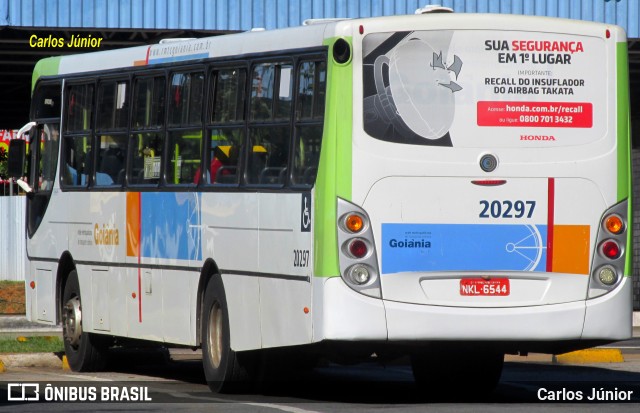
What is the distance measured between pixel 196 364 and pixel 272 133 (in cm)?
563

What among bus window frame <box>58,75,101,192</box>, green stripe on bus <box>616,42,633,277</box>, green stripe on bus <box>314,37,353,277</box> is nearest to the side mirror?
bus window frame <box>58,75,101,192</box>

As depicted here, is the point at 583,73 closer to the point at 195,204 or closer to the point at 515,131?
the point at 515,131

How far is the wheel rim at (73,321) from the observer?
676 inches

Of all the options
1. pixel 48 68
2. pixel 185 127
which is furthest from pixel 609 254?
pixel 48 68

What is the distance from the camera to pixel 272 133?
13297 mm

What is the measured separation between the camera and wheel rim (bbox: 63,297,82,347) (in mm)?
17172

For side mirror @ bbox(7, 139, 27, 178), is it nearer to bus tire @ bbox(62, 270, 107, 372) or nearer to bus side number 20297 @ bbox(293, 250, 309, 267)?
bus tire @ bbox(62, 270, 107, 372)

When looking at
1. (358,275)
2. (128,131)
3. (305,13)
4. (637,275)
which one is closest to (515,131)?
(358,275)

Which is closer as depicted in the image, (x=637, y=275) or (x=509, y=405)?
(x=509, y=405)

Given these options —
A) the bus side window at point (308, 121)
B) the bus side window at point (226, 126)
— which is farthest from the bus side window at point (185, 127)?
the bus side window at point (308, 121)

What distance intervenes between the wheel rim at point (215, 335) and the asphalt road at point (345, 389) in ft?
1.12

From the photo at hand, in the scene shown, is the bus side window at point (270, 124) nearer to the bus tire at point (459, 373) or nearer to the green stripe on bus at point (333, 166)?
the green stripe on bus at point (333, 166)

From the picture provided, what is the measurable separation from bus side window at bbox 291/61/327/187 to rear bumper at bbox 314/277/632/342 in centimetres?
95

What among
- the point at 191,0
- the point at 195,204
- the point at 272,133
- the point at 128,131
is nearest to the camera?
the point at 272,133
